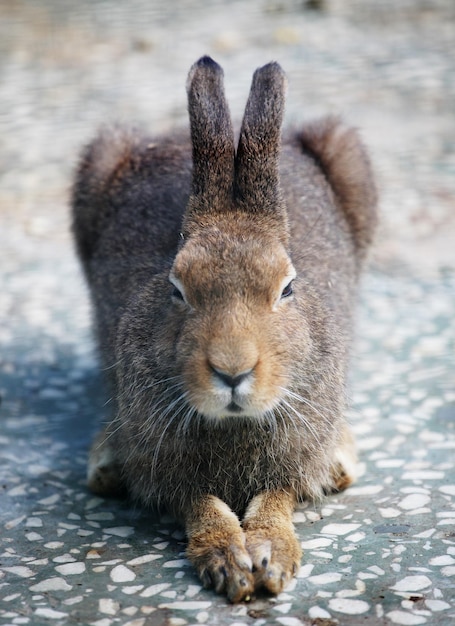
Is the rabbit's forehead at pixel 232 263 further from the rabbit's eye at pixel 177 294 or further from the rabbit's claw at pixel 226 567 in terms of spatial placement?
the rabbit's claw at pixel 226 567

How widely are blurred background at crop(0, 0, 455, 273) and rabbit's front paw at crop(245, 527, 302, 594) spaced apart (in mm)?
3390

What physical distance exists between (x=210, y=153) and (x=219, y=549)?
5.05 ft

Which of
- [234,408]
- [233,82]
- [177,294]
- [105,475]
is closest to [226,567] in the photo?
[234,408]

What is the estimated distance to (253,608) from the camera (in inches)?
146

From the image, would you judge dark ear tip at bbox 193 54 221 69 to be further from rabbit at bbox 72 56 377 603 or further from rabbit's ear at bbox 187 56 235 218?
rabbit's ear at bbox 187 56 235 218

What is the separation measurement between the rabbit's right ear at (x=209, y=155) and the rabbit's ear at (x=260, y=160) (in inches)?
1.9

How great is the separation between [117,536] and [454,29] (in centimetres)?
939

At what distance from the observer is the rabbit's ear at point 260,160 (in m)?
4.26

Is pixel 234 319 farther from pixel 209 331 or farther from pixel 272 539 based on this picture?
pixel 272 539

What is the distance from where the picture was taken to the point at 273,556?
3891mm

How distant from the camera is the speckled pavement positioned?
152 inches

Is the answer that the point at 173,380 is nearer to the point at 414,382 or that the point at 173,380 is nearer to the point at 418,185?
the point at 414,382

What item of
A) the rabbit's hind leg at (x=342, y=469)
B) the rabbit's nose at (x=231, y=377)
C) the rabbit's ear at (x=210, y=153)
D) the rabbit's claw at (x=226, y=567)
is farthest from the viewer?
the rabbit's hind leg at (x=342, y=469)

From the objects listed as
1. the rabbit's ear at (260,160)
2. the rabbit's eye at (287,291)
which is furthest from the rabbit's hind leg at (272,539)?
the rabbit's ear at (260,160)
